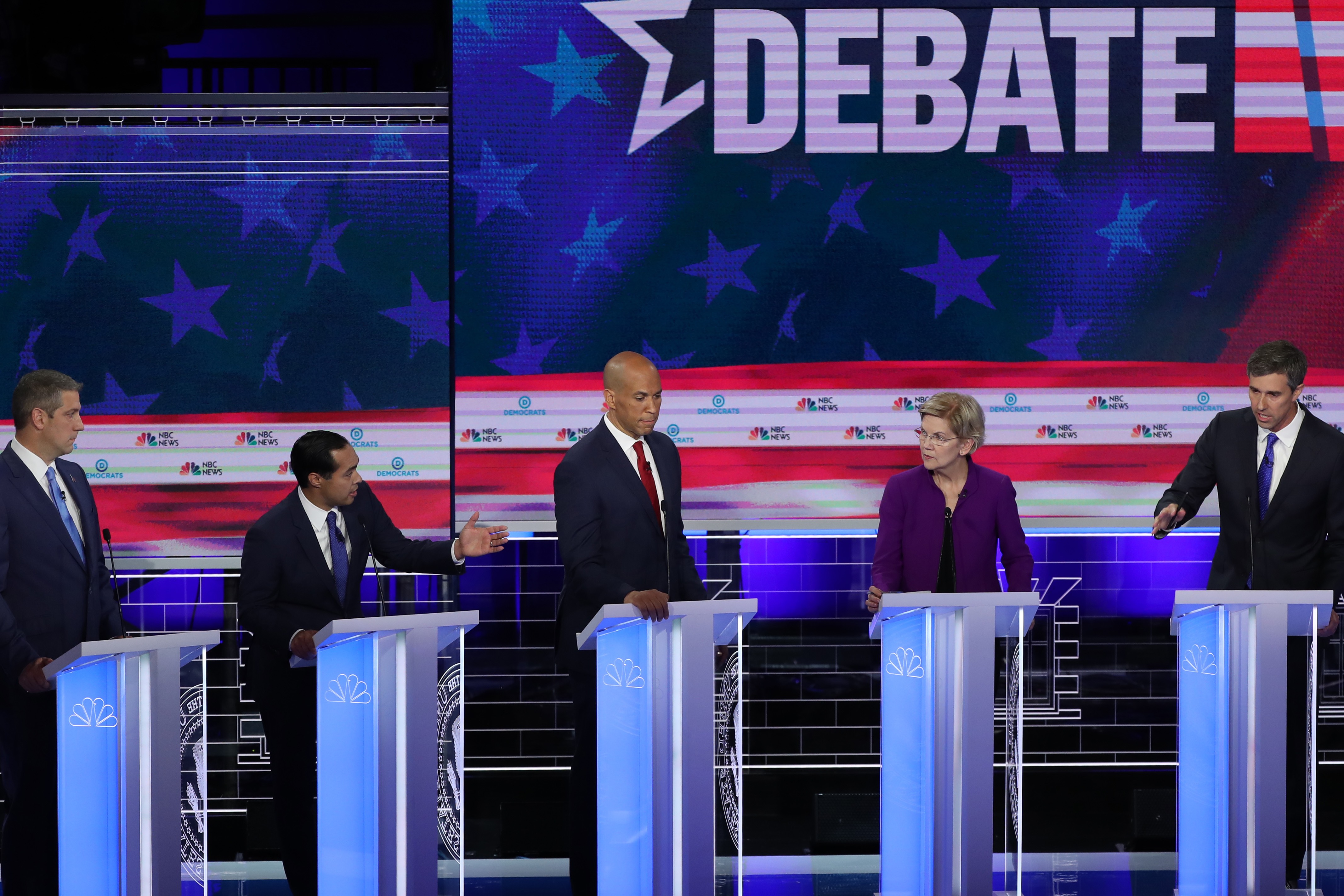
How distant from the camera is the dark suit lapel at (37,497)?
3.83 m

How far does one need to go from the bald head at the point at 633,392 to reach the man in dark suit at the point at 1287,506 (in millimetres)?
1643

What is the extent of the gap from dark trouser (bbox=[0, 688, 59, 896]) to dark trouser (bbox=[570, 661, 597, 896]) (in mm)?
1414

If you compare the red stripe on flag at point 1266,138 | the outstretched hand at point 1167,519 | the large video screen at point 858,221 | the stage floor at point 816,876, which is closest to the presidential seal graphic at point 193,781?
the stage floor at point 816,876

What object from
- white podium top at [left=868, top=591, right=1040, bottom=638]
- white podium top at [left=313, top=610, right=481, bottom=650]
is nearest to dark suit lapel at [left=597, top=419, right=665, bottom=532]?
white podium top at [left=313, top=610, right=481, bottom=650]

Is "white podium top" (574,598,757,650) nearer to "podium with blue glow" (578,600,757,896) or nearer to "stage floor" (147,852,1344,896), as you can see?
"podium with blue glow" (578,600,757,896)

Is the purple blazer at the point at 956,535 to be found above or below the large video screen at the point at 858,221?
below

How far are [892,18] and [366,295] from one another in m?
2.26

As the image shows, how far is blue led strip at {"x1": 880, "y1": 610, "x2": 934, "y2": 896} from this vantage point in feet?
11.2

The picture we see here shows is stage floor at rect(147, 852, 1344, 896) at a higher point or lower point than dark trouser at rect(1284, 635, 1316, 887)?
lower

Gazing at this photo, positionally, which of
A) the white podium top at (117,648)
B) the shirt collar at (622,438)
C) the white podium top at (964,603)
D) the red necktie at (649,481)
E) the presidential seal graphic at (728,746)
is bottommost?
the presidential seal graphic at (728,746)

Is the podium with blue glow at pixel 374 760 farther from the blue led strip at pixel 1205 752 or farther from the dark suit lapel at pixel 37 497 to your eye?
the blue led strip at pixel 1205 752

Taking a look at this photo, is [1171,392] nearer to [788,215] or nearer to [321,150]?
[788,215]

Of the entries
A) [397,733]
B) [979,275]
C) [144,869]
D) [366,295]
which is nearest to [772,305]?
[979,275]

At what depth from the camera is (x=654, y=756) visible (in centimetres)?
327
